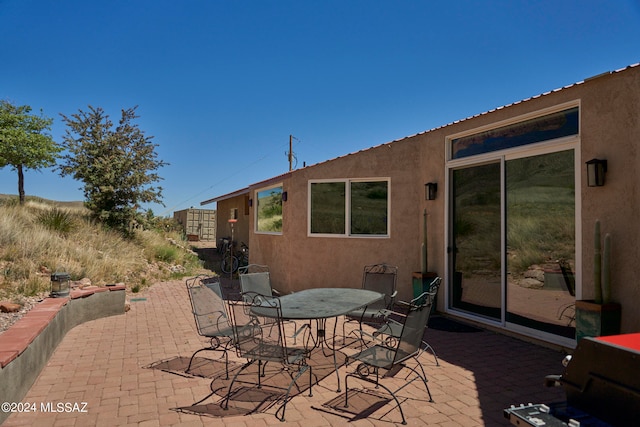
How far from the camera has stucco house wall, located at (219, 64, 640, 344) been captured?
13.4 ft

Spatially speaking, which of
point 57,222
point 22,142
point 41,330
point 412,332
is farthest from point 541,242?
point 22,142

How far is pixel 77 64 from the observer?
31.0 feet

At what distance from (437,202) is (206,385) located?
4.72 metres

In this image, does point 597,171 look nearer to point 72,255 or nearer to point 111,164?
point 72,255

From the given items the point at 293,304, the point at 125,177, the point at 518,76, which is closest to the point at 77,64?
the point at 125,177

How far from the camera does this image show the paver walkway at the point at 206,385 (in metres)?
3.06

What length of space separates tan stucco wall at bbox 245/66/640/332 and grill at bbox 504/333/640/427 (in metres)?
2.65

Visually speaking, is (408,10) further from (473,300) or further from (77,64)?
(77,64)

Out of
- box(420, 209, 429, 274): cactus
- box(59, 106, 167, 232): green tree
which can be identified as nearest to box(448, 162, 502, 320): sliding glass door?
box(420, 209, 429, 274): cactus

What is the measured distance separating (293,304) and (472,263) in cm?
335

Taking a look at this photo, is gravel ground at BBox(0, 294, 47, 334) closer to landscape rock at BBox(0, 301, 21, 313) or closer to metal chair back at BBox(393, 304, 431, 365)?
landscape rock at BBox(0, 301, 21, 313)

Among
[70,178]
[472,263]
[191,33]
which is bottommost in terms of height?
[472,263]

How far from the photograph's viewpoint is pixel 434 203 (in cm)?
675

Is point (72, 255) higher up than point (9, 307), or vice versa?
point (72, 255)
